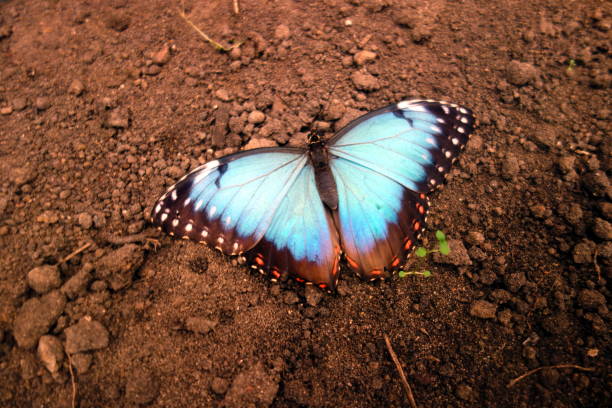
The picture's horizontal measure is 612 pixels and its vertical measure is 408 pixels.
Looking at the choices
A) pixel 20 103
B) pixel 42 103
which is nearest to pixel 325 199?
pixel 42 103

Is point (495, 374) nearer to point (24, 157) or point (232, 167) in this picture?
point (232, 167)

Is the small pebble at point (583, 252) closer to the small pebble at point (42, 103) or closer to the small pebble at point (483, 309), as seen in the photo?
the small pebble at point (483, 309)

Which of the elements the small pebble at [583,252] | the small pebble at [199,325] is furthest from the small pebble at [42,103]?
the small pebble at [583,252]

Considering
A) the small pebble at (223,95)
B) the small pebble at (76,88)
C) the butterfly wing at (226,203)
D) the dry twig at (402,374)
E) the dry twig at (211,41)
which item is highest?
the dry twig at (211,41)

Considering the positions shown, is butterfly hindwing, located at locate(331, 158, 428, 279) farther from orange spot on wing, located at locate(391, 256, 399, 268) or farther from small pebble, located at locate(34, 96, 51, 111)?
small pebble, located at locate(34, 96, 51, 111)

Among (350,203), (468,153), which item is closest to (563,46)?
(468,153)

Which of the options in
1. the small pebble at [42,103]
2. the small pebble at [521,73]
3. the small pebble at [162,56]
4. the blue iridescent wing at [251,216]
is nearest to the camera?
the blue iridescent wing at [251,216]

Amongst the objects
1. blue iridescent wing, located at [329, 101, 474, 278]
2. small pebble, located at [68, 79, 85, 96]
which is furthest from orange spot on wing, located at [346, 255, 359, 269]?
small pebble, located at [68, 79, 85, 96]
